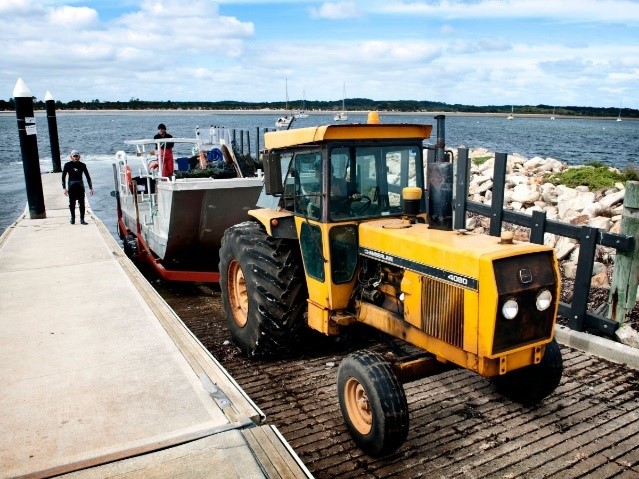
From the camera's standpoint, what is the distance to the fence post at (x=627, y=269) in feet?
17.5

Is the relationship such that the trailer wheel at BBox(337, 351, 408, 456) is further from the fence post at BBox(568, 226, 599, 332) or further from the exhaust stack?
the fence post at BBox(568, 226, 599, 332)

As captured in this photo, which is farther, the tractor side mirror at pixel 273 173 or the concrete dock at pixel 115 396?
the tractor side mirror at pixel 273 173

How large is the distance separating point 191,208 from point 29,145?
17.1 feet

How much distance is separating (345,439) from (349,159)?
2171 millimetres

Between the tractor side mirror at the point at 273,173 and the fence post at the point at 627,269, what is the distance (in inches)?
132

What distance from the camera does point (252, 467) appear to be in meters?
3.07

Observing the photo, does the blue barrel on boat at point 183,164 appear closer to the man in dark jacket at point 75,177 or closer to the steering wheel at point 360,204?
the man in dark jacket at point 75,177

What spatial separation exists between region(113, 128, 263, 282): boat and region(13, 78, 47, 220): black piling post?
2.39 m

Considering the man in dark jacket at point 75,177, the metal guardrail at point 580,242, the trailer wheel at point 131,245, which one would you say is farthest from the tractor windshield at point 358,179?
the man in dark jacket at point 75,177

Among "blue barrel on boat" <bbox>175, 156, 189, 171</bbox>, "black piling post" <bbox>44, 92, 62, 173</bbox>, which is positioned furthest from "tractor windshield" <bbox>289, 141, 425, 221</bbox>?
"black piling post" <bbox>44, 92, 62, 173</bbox>

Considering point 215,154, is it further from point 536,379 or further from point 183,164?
point 536,379

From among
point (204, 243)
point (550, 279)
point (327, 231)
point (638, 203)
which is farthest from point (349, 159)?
point (204, 243)

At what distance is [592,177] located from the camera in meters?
13.1

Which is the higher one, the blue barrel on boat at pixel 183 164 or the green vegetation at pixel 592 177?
the blue barrel on boat at pixel 183 164
